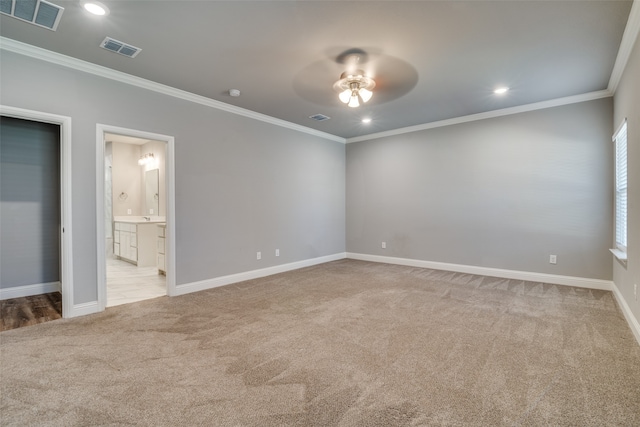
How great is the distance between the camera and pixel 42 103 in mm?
3145

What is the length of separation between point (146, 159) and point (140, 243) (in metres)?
2.29

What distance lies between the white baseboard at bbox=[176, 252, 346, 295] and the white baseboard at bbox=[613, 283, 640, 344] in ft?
14.9

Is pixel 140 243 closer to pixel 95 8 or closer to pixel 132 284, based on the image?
pixel 132 284

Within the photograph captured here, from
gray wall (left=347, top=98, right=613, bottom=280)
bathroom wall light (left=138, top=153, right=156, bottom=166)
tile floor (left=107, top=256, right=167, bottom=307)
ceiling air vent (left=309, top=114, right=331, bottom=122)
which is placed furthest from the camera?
bathroom wall light (left=138, top=153, right=156, bottom=166)

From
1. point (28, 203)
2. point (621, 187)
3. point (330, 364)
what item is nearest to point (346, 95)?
point (330, 364)

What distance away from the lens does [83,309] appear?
3.41m

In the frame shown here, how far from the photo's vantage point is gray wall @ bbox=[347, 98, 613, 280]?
4.42 m

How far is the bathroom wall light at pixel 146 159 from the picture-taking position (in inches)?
282

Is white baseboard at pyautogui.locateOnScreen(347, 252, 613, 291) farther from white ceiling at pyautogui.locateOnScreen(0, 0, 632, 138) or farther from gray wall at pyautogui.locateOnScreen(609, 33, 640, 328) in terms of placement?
white ceiling at pyautogui.locateOnScreen(0, 0, 632, 138)

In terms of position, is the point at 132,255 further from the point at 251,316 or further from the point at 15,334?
the point at 251,316

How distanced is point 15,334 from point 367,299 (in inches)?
143

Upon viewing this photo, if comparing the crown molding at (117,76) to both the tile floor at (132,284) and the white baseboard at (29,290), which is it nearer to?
the tile floor at (132,284)

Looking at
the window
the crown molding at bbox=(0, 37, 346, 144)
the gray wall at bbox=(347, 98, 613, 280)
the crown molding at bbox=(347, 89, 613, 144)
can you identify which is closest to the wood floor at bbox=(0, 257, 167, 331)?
the crown molding at bbox=(0, 37, 346, 144)

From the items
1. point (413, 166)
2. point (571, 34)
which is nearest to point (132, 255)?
point (413, 166)
